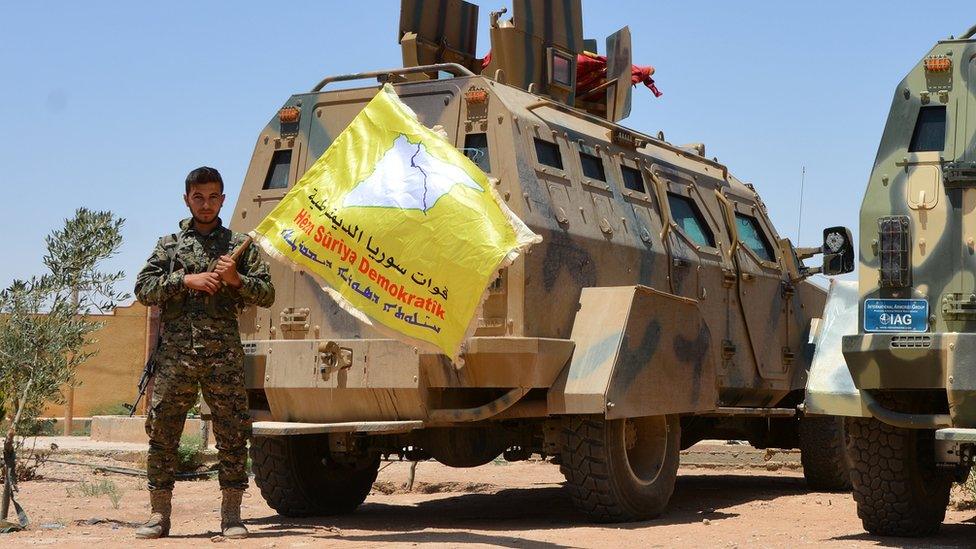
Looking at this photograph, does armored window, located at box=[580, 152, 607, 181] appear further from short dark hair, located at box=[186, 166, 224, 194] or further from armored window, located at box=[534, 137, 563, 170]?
short dark hair, located at box=[186, 166, 224, 194]

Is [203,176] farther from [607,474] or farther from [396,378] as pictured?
[607,474]

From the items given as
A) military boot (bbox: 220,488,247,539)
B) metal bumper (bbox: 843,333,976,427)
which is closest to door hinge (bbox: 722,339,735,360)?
metal bumper (bbox: 843,333,976,427)

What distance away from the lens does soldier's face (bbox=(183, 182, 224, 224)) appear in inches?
296

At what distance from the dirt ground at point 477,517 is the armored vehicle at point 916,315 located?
373 mm

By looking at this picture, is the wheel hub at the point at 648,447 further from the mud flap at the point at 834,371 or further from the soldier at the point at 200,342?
the soldier at the point at 200,342

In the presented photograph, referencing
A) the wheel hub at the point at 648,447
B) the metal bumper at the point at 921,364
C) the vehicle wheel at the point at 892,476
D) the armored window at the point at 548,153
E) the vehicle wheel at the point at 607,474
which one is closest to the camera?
the metal bumper at the point at 921,364

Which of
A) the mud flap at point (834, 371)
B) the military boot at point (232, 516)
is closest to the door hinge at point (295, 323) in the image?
the military boot at point (232, 516)

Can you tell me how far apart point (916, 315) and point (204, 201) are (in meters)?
3.71

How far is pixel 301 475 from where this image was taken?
363 inches

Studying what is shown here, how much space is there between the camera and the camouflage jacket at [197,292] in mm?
7414

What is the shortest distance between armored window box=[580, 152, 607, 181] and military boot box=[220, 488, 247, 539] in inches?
123

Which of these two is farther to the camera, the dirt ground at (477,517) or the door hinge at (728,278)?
the door hinge at (728,278)

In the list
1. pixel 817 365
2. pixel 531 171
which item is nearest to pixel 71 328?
pixel 531 171

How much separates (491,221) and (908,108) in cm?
232
